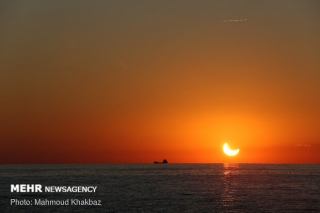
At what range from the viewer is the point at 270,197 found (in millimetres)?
114250

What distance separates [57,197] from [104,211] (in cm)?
3258

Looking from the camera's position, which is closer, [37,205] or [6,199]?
[37,205]

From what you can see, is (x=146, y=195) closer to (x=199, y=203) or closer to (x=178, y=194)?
(x=178, y=194)

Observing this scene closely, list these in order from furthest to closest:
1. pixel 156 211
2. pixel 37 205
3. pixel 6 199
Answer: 1. pixel 6 199
2. pixel 37 205
3. pixel 156 211

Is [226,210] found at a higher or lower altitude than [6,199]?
lower

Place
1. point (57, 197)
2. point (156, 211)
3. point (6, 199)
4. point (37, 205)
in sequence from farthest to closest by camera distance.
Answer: point (57, 197) < point (6, 199) < point (37, 205) < point (156, 211)

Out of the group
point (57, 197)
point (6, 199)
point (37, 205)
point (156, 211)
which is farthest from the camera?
point (57, 197)

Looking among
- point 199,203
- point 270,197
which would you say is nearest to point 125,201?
point 199,203

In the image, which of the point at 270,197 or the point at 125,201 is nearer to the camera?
the point at 125,201

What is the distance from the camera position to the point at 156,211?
88.2 m

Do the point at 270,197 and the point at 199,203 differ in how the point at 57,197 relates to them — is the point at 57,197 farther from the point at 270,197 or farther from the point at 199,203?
the point at 270,197

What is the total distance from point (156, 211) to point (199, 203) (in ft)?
50.5

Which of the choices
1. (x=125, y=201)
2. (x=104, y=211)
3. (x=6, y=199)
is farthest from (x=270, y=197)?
(x=6, y=199)

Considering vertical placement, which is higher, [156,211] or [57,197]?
[57,197]
